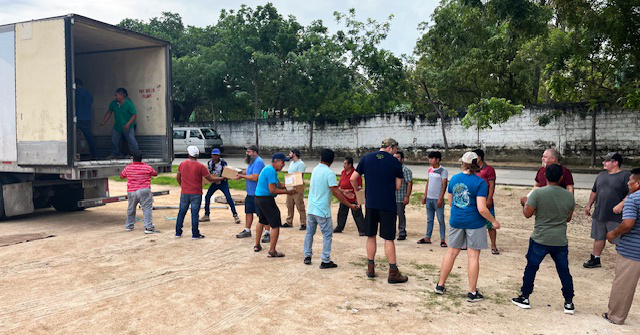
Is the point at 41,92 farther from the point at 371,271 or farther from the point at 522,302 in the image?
the point at 522,302

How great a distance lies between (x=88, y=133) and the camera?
1075 centimetres

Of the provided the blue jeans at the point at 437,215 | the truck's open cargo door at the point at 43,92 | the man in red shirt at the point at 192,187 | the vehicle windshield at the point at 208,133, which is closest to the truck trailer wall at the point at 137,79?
the truck's open cargo door at the point at 43,92

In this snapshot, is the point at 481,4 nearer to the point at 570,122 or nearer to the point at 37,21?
the point at 37,21

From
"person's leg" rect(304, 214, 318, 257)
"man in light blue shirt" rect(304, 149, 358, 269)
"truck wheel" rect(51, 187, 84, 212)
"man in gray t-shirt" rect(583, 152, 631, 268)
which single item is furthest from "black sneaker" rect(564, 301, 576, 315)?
"truck wheel" rect(51, 187, 84, 212)

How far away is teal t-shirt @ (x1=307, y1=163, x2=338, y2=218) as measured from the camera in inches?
261

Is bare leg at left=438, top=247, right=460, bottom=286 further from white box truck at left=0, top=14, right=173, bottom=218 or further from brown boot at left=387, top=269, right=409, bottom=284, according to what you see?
white box truck at left=0, top=14, right=173, bottom=218

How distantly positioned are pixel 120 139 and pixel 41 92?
87.3 inches

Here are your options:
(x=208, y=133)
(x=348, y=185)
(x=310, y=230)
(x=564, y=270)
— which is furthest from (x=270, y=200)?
(x=208, y=133)

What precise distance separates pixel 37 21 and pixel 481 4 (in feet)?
28.0

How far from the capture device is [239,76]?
26359 millimetres

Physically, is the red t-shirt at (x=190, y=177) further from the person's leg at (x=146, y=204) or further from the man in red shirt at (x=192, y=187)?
the person's leg at (x=146, y=204)

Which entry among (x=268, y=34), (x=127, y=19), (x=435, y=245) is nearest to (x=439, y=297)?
(x=435, y=245)

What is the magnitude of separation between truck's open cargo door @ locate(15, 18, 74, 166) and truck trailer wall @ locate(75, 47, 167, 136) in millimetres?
2197

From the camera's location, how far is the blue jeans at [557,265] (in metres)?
5.10
